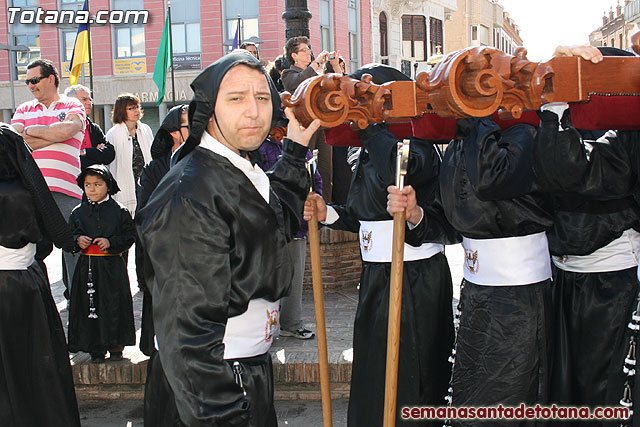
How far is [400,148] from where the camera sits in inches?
113

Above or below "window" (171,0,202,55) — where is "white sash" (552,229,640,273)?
below

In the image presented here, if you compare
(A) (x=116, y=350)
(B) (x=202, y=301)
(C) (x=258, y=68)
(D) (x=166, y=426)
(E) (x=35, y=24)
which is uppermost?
(E) (x=35, y=24)

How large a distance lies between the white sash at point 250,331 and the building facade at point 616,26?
55.6m

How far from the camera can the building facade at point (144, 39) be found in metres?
27.7

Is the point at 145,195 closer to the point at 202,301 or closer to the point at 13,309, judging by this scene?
the point at 13,309

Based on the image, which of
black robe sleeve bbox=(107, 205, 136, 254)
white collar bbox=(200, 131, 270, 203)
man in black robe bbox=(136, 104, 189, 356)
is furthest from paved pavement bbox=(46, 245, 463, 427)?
white collar bbox=(200, 131, 270, 203)

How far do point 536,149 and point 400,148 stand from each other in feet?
1.83

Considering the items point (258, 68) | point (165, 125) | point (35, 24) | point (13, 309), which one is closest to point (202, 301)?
point (258, 68)

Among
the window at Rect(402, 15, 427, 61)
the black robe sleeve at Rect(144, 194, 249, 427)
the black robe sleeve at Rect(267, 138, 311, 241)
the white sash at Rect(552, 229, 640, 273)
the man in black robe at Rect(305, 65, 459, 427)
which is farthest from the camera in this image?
the window at Rect(402, 15, 427, 61)

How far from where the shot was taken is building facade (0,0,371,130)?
2772cm

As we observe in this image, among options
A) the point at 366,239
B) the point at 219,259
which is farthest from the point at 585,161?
the point at 219,259

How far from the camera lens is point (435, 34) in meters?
40.8

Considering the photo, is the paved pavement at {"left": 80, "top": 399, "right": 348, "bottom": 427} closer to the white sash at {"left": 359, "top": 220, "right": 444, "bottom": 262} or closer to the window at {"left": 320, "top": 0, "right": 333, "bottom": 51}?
the white sash at {"left": 359, "top": 220, "right": 444, "bottom": 262}

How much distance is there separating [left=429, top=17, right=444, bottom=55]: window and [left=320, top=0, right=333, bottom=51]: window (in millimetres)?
10757
